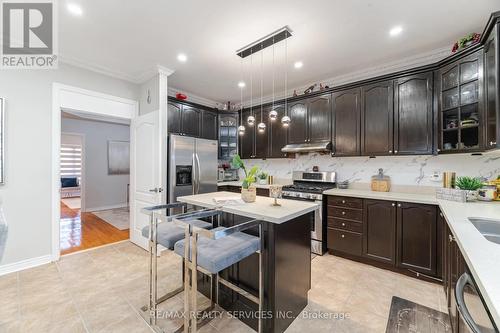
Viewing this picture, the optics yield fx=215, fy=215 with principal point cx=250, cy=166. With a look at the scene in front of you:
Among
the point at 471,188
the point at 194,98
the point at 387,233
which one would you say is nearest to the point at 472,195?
the point at 471,188

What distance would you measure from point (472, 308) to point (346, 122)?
9.09ft

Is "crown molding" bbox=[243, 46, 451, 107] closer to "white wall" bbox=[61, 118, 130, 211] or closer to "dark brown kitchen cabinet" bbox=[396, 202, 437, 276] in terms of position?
"dark brown kitchen cabinet" bbox=[396, 202, 437, 276]

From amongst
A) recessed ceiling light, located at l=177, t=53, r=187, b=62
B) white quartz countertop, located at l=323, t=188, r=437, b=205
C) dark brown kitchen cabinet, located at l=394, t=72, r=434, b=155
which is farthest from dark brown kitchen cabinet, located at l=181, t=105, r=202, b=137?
dark brown kitchen cabinet, located at l=394, t=72, r=434, b=155

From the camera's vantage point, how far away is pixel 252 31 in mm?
2410

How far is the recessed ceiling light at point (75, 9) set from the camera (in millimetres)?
2041

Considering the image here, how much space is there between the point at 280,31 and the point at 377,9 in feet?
3.08

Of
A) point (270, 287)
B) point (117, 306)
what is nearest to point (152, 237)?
point (117, 306)

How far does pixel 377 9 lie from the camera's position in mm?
2066

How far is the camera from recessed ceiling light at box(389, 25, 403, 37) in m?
2.33

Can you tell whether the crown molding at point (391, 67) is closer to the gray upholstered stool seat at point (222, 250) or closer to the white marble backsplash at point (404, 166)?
the white marble backsplash at point (404, 166)

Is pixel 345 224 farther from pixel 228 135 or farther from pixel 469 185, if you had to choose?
pixel 228 135

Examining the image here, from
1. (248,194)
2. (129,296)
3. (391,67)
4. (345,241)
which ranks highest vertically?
(391,67)

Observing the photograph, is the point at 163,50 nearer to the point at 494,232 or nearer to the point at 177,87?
the point at 177,87

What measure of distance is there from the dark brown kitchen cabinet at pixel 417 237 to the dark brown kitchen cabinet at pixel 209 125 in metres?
3.39
